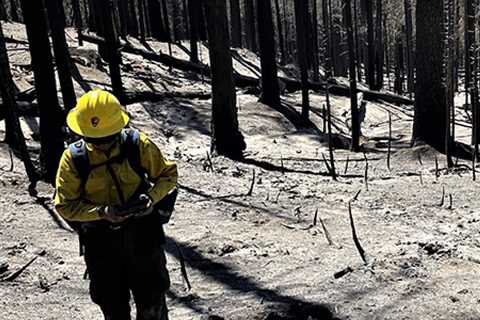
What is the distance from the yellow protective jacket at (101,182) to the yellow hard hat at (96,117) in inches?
5.4

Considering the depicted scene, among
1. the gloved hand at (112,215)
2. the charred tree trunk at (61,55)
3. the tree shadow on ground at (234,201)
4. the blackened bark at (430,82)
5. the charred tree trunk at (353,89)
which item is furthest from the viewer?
the charred tree trunk at (353,89)

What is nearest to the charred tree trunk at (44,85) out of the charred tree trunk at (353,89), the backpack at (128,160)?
the backpack at (128,160)

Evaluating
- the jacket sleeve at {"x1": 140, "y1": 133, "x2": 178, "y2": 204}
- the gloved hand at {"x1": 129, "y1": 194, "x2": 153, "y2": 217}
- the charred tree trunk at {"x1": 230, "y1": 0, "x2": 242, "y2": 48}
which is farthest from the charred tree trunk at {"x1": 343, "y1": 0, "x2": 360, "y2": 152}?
the charred tree trunk at {"x1": 230, "y1": 0, "x2": 242, "y2": 48}

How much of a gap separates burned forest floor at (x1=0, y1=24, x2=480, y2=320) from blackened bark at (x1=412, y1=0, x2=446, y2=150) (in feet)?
1.46

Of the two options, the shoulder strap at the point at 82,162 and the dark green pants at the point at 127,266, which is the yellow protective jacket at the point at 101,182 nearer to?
the shoulder strap at the point at 82,162

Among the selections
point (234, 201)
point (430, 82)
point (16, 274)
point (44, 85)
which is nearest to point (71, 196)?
point (16, 274)

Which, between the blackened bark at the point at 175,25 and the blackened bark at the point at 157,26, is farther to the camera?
the blackened bark at the point at 175,25

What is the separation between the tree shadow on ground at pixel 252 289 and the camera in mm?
4434

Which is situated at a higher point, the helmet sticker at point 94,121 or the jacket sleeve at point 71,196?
the helmet sticker at point 94,121

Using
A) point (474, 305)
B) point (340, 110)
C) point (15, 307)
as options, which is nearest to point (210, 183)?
point (15, 307)

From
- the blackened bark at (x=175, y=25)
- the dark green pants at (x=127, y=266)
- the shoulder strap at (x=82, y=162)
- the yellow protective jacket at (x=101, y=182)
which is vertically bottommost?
the blackened bark at (x=175, y=25)

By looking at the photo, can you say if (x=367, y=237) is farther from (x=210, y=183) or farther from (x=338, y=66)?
(x=338, y=66)

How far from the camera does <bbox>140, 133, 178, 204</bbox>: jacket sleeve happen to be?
132 inches

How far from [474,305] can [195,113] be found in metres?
12.2
